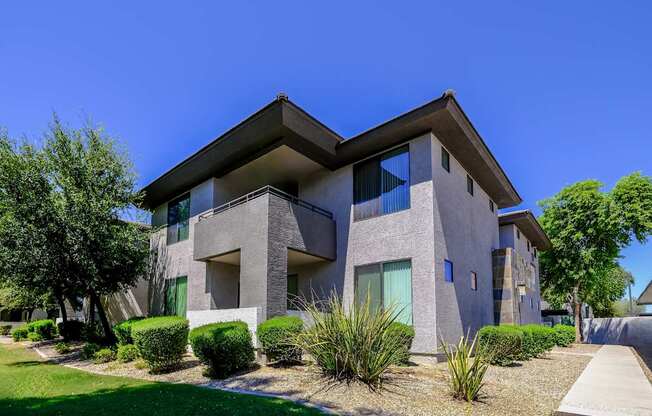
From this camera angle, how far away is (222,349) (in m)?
9.16

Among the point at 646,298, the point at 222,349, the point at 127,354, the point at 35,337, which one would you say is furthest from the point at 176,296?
the point at 646,298

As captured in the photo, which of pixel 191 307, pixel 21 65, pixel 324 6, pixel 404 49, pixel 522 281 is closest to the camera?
pixel 21 65

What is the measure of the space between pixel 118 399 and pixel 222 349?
2323 mm

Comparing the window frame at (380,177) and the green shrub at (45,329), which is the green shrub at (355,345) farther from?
the green shrub at (45,329)

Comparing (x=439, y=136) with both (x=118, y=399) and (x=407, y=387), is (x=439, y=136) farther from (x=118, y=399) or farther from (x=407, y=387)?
(x=118, y=399)

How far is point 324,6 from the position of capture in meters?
12.2

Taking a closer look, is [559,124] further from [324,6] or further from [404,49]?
[324,6]

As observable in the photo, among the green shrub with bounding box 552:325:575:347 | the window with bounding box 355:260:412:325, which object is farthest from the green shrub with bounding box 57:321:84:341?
the green shrub with bounding box 552:325:575:347

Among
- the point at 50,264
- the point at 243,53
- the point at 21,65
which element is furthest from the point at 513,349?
the point at 21,65

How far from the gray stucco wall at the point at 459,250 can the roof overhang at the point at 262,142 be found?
3.67 metres

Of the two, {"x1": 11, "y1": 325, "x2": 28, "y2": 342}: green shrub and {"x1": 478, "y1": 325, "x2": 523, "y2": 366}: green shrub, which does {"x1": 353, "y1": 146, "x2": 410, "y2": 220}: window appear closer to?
{"x1": 478, "y1": 325, "x2": 523, "y2": 366}: green shrub

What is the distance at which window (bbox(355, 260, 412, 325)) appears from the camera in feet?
40.0

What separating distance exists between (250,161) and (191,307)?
6.05 meters

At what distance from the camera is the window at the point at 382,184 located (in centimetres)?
1298
